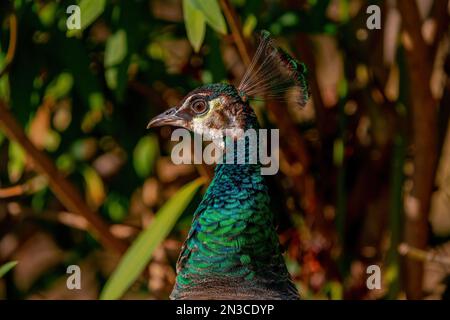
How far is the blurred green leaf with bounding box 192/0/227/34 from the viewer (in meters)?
1.21

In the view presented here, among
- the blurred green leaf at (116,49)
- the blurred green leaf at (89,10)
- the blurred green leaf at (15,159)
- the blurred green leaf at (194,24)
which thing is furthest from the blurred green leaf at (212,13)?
the blurred green leaf at (15,159)

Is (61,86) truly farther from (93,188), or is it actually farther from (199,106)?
(199,106)

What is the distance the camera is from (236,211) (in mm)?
1195

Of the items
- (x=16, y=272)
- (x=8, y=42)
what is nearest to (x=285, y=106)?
(x=8, y=42)

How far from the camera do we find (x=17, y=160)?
67.2 inches

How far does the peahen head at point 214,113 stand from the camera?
1.20 m

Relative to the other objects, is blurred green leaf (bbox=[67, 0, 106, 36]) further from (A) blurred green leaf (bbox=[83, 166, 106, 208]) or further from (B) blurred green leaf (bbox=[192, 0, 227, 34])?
(A) blurred green leaf (bbox=[83, 166, 106, 208])

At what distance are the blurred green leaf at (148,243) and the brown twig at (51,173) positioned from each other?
0.51ft

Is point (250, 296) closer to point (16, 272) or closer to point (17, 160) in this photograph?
point (17, 160)

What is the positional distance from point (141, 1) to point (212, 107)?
59 centimetres

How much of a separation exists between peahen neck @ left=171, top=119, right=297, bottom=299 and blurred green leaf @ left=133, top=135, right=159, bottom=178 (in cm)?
64

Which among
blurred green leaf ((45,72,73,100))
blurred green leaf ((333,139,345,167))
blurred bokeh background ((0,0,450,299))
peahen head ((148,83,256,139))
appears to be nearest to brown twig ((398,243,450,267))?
blurred bokeh background ((0,0,450,299))

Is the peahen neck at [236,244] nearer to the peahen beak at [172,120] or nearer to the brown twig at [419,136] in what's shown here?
the peahen beak at [172,120]
